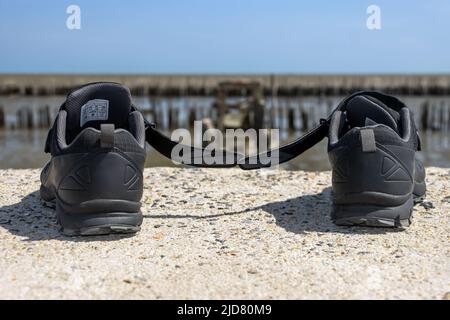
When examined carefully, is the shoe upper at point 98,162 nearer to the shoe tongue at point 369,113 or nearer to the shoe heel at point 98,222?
the shoe heel at point 98,222

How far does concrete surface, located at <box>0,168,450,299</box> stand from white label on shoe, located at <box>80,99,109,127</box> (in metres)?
0.96

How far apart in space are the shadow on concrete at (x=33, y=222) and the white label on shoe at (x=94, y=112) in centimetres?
93

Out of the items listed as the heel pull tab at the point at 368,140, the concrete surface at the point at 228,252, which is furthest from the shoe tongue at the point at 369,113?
the concrete surface at the point at 228,252

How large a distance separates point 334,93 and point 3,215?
5034cm

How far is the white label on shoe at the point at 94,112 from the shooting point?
5.07m

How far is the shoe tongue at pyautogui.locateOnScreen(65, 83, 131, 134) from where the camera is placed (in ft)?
16.6

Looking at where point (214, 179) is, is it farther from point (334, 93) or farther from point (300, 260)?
point (334, 93)

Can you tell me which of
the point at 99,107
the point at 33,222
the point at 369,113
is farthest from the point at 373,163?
the point at 33,222

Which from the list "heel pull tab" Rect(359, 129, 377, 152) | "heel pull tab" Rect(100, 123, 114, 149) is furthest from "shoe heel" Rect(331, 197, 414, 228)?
"heel pull tab" Rect(100, 123, 114, 149)

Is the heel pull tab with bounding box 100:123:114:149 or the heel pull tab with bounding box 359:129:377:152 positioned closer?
the heel pull tab with bounding box 100:123:114:149

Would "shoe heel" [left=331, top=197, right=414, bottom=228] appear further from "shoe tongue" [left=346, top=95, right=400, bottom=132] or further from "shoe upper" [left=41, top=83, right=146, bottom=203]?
"shoe upper" [left=41, top=83, right=146, bottom=203]

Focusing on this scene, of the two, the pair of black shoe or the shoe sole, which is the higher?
the pair of black shoe
